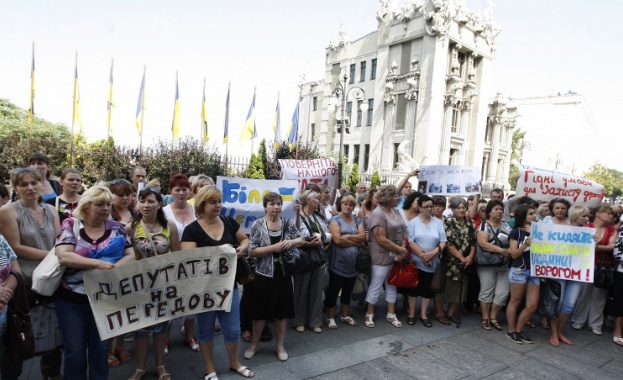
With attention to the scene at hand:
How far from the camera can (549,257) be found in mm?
5062

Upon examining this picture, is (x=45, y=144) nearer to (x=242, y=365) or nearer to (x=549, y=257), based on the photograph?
(x=242, y=365)

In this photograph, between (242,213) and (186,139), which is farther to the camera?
(186,139)

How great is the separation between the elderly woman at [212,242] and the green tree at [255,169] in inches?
684

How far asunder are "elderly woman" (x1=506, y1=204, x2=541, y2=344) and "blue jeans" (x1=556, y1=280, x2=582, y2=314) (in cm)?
35

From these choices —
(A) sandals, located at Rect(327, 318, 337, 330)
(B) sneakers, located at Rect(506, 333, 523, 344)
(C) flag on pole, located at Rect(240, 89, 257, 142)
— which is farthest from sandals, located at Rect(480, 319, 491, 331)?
(C) flag on pole, located at Rect(240, 89, 257, 142)

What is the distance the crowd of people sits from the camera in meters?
3.09

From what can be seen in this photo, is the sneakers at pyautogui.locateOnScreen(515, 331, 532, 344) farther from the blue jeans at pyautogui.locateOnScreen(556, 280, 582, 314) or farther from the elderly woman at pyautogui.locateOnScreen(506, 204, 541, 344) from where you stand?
the blue jeans at pyautogui.locateOnScreen(556, 280, 582, 314)

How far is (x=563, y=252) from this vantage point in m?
5.10

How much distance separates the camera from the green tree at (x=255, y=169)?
2127 cm

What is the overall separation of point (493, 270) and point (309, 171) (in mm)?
3465

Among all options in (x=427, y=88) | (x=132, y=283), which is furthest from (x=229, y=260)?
(x=427, y=88)

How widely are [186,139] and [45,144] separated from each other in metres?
5.84

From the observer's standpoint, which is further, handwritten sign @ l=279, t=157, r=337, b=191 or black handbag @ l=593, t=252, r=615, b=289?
handwritten sign @ l=279, t=157, r=337, b=191

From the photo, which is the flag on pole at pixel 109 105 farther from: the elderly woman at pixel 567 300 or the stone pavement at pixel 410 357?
the elderly woman at pixel 567 300
